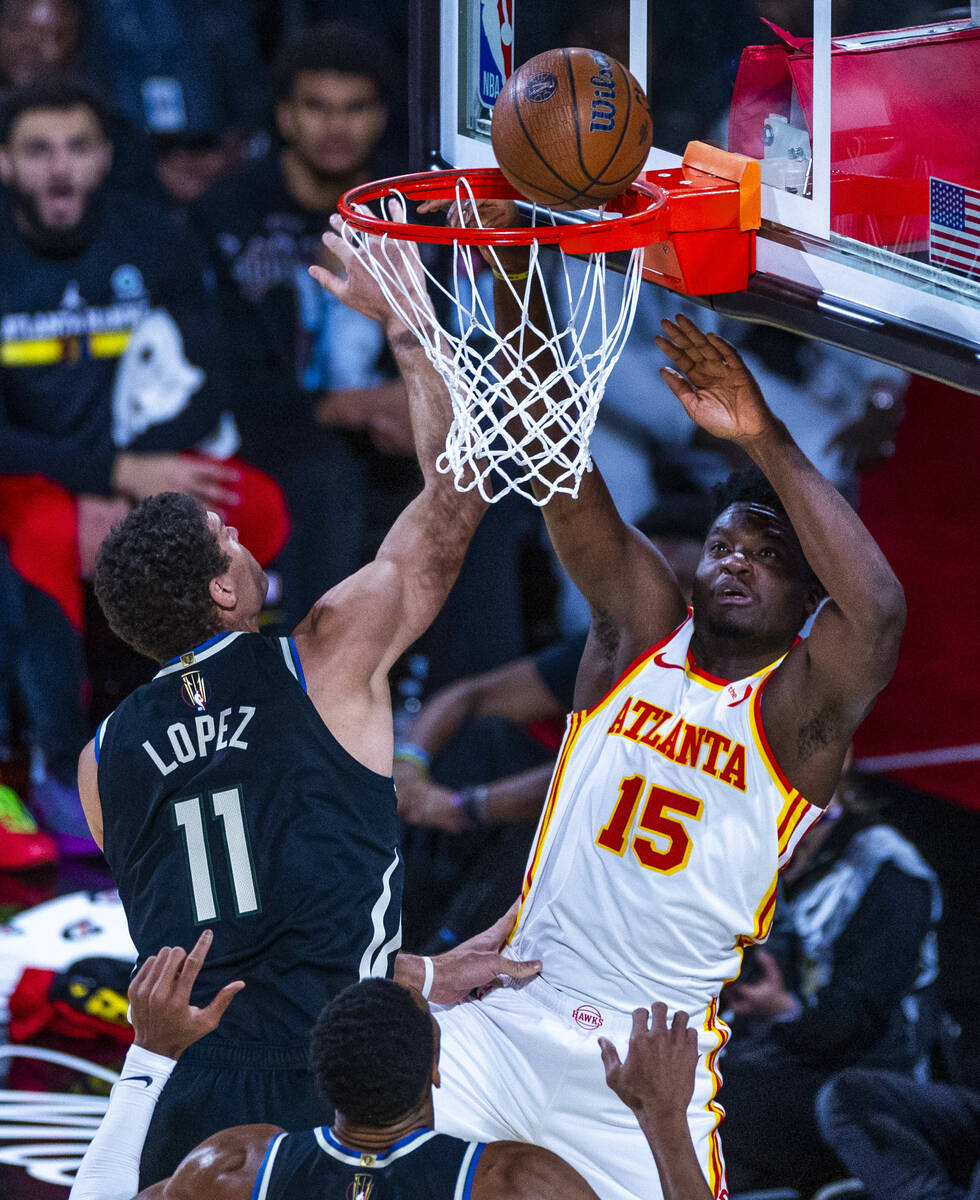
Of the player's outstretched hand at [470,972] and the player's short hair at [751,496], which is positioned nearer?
the player's outstretched hand at [470,972]

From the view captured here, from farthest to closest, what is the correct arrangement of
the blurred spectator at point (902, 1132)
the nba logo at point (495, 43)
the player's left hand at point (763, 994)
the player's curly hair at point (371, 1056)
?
the player's left hand at point (763, 994) → the blurred spectator at point (902, 1132) → the nba logo at point (495, 43) → the player's curly hair at point (371, 1056)

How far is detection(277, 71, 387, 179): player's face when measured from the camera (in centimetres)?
524

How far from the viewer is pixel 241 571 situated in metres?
2.89

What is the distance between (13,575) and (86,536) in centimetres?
39

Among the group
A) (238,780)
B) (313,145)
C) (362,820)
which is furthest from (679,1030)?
(313,145)

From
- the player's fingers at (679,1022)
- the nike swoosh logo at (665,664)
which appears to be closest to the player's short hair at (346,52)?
the nike swoosh logo at (665,664)

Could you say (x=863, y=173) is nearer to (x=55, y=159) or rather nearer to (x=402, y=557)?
(x=402, y=557)

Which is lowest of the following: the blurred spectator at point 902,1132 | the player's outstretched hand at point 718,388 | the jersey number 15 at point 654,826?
the blurred spectator at point 902,1132

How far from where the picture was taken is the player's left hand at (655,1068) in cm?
278

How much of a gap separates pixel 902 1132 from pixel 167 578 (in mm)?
2982

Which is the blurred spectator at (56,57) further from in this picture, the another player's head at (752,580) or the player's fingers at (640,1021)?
the player's fingers at (640,1021)

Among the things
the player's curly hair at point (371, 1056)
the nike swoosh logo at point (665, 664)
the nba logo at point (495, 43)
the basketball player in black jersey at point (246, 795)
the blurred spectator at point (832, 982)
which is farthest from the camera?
the blurred spectator at point (832, 982)

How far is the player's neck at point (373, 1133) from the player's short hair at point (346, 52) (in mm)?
4159

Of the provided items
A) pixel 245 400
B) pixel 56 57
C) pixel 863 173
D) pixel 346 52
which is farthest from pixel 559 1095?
pixel 56 57
